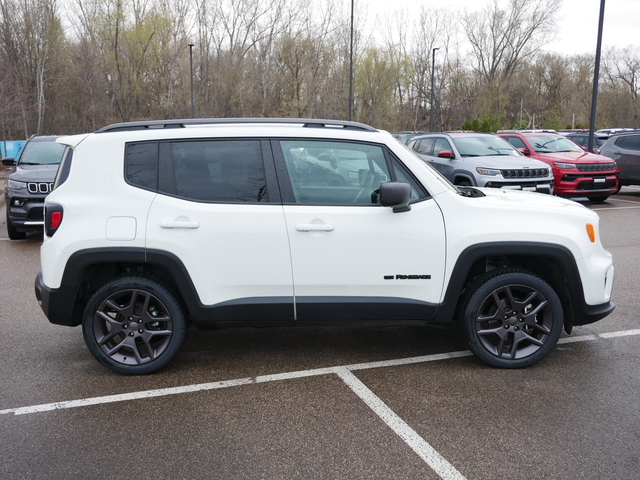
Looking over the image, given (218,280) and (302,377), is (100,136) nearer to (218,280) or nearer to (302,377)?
(218,280)

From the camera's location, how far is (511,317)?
14.6 feet

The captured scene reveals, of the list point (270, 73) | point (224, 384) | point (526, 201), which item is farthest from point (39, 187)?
point (270, 73)

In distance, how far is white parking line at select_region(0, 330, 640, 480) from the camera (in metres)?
3.27

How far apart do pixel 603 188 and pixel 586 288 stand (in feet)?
39.3

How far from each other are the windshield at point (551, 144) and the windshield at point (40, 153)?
11.7 metres

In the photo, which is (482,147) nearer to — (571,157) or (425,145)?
(425,145)

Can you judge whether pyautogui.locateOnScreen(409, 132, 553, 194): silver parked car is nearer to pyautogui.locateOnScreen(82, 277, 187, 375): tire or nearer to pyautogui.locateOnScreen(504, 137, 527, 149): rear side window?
pyautogui.locateOnScreen(504, 137, 527, 149): rear side window

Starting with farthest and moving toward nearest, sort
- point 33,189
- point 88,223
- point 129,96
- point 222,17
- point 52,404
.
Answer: point 222,17 → point 129,96 → point 33,189 → point 88,223 → point 52,404

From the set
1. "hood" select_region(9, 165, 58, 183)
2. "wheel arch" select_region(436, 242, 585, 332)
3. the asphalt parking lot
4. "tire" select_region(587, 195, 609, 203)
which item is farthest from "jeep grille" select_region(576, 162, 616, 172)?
"hood" select_region(9, 165, 58, 183)

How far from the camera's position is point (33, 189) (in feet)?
33.6

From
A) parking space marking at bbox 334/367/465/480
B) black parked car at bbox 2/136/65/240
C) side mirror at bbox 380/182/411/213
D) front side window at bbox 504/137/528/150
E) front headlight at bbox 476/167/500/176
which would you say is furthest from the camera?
front side window at bbox 504/137/528/150

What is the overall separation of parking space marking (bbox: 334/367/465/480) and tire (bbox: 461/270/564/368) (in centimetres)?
88

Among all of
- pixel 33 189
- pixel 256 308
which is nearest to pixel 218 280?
pixel 256 308

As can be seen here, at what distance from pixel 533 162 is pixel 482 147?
1.23 metres
